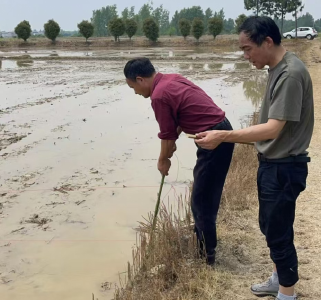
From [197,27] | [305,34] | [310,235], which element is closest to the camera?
[310,235]

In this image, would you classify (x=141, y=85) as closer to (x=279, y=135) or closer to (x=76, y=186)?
(x=279, y=135)

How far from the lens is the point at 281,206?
2.53 meters

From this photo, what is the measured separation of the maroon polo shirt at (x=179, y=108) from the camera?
294 cm

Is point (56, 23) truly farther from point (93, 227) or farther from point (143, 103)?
point (93, 227)

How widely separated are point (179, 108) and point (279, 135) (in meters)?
0.81

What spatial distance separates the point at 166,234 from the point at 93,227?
1.43 metres

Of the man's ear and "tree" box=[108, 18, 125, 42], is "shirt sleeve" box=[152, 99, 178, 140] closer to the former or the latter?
the man's ear

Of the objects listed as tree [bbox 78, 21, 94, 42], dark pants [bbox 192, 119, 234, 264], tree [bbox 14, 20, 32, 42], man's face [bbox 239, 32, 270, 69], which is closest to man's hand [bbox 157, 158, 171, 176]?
dark pants [bbox 192, 119, 234, 264]

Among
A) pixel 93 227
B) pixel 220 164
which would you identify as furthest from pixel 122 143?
pixel 220 164

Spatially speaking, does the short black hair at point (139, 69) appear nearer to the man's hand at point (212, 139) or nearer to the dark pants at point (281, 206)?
the man's hand at point (212, 139)

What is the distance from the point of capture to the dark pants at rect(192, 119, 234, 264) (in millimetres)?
3084

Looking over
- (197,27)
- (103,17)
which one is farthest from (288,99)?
(103,17)

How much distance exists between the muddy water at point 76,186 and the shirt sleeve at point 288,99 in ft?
7.19

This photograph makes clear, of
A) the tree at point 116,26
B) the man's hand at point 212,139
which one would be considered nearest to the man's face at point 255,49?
the man's hand at point 212,139
